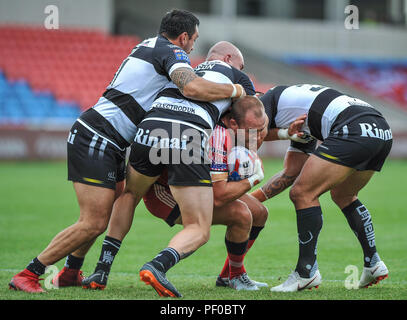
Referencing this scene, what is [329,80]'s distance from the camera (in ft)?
92.1

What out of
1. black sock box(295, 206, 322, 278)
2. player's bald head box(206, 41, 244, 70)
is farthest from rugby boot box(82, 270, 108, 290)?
player's bald head box(206, 41, 244, 70)

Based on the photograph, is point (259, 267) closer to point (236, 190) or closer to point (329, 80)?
point (236, 190)

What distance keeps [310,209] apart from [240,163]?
722mm

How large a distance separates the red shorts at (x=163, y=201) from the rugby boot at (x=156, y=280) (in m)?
0.84

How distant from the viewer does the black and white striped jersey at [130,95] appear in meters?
5.61

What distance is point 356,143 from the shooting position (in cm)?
564

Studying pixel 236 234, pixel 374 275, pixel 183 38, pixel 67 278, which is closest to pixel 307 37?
pixel 374 275

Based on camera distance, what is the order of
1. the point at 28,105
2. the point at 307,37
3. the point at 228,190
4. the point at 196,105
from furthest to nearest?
1. the point at 307,37
2. the point at 28,105
3. the point at 228,190
4. the point at 196,105

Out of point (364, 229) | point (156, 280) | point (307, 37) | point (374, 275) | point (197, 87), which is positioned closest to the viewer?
point (156, 280)

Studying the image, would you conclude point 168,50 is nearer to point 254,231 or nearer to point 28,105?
point 254,231

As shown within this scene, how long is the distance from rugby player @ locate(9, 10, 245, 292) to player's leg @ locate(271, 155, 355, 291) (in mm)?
905

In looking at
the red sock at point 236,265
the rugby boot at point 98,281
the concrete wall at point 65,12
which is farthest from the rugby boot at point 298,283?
the concrete wall at point 65,12
